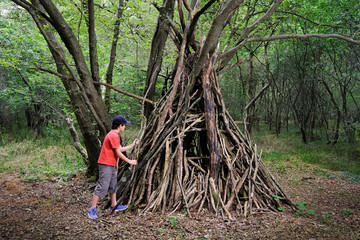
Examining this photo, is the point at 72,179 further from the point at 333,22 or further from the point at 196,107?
the point at 333,22

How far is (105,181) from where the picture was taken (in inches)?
147

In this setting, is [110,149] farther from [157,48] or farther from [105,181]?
[157,48]

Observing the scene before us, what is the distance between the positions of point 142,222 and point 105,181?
855 millimetres

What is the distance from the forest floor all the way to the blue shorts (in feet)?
1.22

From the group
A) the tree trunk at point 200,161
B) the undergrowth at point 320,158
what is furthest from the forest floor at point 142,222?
the undergrowth at point 320,158

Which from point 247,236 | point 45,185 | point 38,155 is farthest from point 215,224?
point 38,155

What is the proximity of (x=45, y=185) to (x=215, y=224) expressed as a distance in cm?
411

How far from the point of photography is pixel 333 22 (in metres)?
9.16

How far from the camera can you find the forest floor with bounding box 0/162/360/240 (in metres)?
3.00

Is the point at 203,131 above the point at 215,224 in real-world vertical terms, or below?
above

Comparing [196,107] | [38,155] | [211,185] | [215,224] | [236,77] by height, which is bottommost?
[38,155]

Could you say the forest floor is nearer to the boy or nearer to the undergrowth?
the boy

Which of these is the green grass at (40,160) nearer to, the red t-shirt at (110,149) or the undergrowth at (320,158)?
the red t-shirt at (110,149)

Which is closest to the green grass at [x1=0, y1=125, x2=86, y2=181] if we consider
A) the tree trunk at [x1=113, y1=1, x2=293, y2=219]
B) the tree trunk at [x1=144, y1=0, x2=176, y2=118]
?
the tree trunk at [x1=113, y1=1, x2=293, y2=219]
